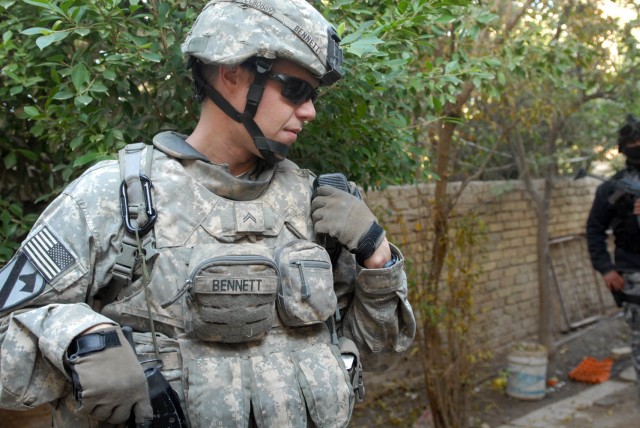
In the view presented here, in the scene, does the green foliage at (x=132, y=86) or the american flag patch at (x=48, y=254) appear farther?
the green foliage at (x=132, y=86)

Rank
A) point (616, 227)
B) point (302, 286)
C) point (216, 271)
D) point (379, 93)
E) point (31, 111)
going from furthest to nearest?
point (616, 227)
point (379, 93)
point (31, 111)
point (302, 286)
point (216, 271)

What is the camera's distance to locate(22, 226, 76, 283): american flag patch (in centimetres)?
171

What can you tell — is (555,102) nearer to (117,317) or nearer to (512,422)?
(512,422)

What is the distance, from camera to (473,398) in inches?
247

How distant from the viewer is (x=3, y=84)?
107 inches

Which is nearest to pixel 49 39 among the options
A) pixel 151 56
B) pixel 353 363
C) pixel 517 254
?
pixel 151 56

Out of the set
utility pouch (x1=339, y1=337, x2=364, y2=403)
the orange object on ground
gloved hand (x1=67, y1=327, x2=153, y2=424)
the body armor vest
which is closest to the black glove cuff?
the body armor vest

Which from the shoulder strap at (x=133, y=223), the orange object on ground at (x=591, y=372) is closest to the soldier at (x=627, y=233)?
the orange object on ground at (x=591, y=372)

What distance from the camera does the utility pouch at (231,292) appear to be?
1706mm

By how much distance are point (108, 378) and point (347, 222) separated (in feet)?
2.41

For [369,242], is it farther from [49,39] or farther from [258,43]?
[49,39]

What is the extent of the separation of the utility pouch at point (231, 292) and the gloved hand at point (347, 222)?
0.24m

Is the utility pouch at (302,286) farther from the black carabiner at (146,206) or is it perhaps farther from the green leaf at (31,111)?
the green leaf at (31,111)

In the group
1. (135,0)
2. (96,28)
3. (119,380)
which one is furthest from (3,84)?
(119,380)
